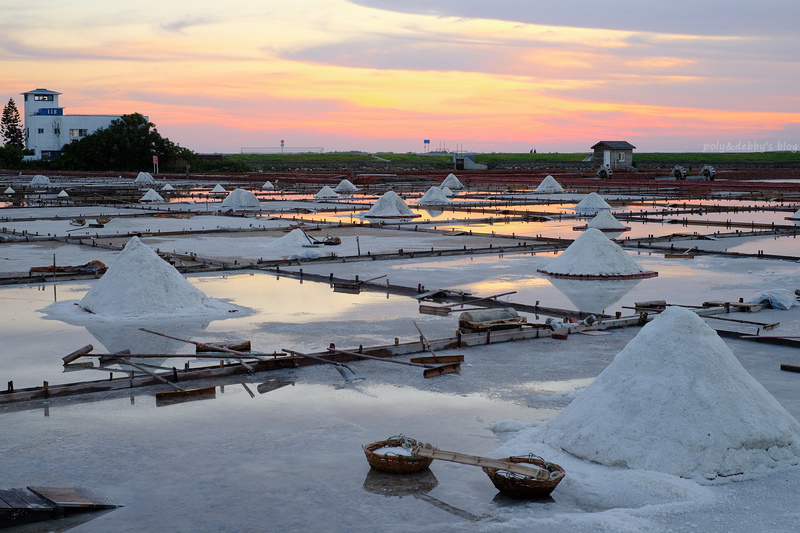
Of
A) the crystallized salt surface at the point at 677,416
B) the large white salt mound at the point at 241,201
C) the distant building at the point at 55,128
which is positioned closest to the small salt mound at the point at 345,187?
the large white salt mound at the point at 241,201

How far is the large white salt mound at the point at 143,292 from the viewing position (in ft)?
44.3

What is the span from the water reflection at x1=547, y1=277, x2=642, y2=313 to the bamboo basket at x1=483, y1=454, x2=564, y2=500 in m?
7.77

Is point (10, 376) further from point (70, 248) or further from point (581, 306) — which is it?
point (70, 248)

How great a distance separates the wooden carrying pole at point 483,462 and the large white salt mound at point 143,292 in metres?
7.49

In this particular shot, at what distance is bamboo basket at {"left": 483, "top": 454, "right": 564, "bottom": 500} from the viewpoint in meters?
6.38

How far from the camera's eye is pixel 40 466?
7039mm

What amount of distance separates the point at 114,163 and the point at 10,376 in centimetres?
9187

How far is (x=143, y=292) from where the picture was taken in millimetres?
13664

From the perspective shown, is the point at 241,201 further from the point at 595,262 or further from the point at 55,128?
the point at 55,128

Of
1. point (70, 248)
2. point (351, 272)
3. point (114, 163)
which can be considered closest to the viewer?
point (351, 272)

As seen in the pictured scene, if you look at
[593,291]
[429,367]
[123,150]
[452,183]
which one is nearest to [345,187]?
[452,183]

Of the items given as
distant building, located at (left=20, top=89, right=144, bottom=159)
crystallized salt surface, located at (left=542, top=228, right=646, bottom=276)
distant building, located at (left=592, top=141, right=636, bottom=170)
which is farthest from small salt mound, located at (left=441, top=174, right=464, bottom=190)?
distant building, located at (left=20, top=89, right=144, bottom=159)

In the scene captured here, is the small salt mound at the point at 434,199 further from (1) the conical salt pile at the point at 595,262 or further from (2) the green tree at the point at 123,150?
(2) the green tree at the point at 123,150

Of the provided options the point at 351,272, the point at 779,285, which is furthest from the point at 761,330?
the point at 351,272
